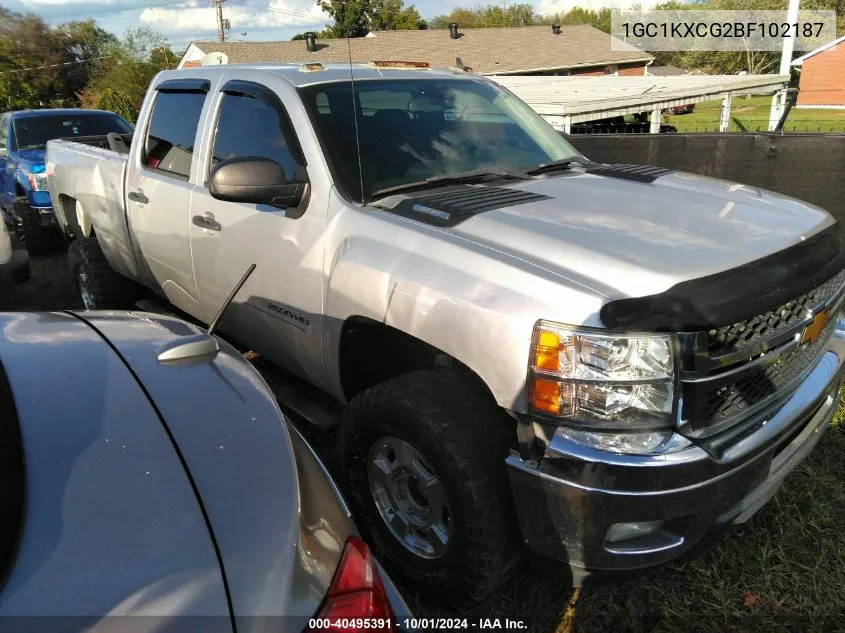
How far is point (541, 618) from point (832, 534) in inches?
52.9

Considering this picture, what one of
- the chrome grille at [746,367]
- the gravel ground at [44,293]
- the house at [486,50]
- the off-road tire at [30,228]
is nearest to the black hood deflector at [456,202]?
the chrome grille at [746,367]

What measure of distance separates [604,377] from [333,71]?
2.27 m

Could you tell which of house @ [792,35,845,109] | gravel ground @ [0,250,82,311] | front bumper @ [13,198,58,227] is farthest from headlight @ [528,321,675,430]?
house @ [792,35,845,109]

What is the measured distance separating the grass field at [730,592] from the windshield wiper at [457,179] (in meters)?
1.61

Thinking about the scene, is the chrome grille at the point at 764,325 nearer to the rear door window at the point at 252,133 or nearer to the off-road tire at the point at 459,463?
the off-road tire at the point at 459,463

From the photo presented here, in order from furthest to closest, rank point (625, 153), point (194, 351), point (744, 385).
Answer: point (625, 153) → point (744, 385) → point (194, 351)

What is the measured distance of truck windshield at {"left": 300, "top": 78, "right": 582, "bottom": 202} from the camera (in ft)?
9.55

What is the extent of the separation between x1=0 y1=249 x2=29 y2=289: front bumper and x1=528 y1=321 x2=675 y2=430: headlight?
4.72m

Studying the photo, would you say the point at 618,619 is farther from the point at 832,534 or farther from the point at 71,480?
the point at 71,480

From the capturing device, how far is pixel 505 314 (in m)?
1.99

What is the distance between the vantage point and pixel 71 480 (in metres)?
1.26

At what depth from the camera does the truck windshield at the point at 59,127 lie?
9.48 m

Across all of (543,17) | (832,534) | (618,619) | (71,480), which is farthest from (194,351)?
(543,17)

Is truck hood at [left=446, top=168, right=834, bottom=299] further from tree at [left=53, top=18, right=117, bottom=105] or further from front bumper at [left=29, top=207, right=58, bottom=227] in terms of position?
tree at [left=53, top=18, right=117, bottom=105]
